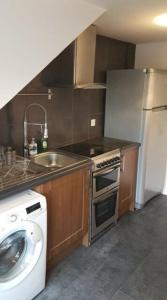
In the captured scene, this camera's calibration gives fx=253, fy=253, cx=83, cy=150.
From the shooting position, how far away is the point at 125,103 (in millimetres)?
3164

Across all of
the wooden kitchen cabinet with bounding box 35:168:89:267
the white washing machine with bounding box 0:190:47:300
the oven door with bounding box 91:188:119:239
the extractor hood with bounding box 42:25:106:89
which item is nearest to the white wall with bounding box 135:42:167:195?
the oven door with bounding box 91:188:119:239

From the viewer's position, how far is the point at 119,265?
232cm

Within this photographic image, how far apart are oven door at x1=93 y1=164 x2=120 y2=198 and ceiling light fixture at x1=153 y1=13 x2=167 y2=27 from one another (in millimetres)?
1489

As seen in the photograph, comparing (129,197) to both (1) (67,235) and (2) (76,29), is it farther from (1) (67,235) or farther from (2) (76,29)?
(2) (76,29)

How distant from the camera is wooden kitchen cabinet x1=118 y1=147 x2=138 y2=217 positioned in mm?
2949

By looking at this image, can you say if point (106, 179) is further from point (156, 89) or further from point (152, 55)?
point (152, 55)

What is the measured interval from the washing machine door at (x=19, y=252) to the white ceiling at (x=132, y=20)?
5.62 feet

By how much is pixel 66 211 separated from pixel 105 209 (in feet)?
2.13

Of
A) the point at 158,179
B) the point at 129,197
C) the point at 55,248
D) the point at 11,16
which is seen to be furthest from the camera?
the point at 158,179

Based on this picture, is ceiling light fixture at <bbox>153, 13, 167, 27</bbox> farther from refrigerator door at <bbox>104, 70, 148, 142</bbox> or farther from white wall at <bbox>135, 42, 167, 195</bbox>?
white wall at <bbox>135, 42, 167, 195</bbox>

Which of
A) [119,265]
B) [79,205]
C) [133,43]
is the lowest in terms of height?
[119,265]

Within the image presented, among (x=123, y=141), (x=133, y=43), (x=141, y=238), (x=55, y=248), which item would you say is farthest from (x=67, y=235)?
(x=133, y=43)

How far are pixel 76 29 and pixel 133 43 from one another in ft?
6.75

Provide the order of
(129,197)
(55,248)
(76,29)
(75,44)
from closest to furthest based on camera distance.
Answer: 1. (76,29)
2. (55,248)
3. (75,44)
4. (129,197)
